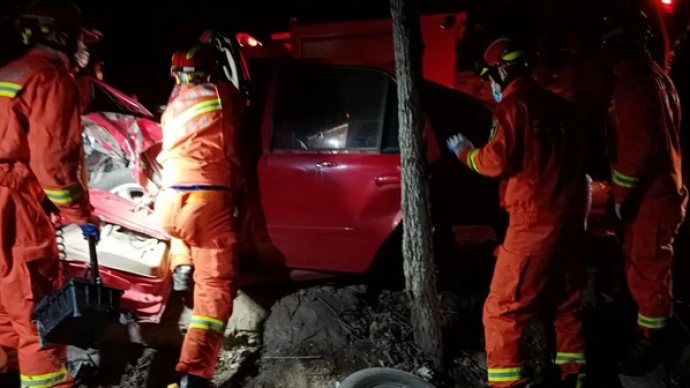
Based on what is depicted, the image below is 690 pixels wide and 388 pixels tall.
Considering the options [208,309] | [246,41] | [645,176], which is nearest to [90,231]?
[208,309]

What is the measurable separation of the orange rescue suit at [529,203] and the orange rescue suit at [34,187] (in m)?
2.24

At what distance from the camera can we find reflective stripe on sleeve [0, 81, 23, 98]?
2.71 m

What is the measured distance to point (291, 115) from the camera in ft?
12.6

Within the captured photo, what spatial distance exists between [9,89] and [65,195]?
1.97 feet

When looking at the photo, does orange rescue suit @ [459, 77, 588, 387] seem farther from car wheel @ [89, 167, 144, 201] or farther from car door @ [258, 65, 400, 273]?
car wheel @ [89, 167, 144, 201]

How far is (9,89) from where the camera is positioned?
271 centimetres

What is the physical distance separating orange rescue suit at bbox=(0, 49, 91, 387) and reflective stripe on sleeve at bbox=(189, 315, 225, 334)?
0.73 metres

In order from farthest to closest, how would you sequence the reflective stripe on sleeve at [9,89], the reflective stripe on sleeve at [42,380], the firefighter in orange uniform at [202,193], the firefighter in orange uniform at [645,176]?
1. the firefighter in orange uniform at [645,176]
2. the firefighter in orange uniform at [202,193]
3. the reflective stripe on sleeve at [42,380]
4. the reflective stripe on sleeve at [9,89]

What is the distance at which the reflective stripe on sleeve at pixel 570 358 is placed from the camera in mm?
3285

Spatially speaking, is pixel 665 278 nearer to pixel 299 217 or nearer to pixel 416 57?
pixel 416 57

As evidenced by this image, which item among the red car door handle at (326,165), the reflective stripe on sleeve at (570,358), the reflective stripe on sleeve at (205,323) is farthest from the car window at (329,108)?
the reflective stripe on sleeve at (570,358)

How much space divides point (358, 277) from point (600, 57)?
2.64 m

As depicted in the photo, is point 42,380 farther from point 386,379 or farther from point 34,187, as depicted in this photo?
point 386,379

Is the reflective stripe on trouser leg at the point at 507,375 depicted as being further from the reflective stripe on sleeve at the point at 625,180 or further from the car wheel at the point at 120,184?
the car wheel at the point at 120,184
